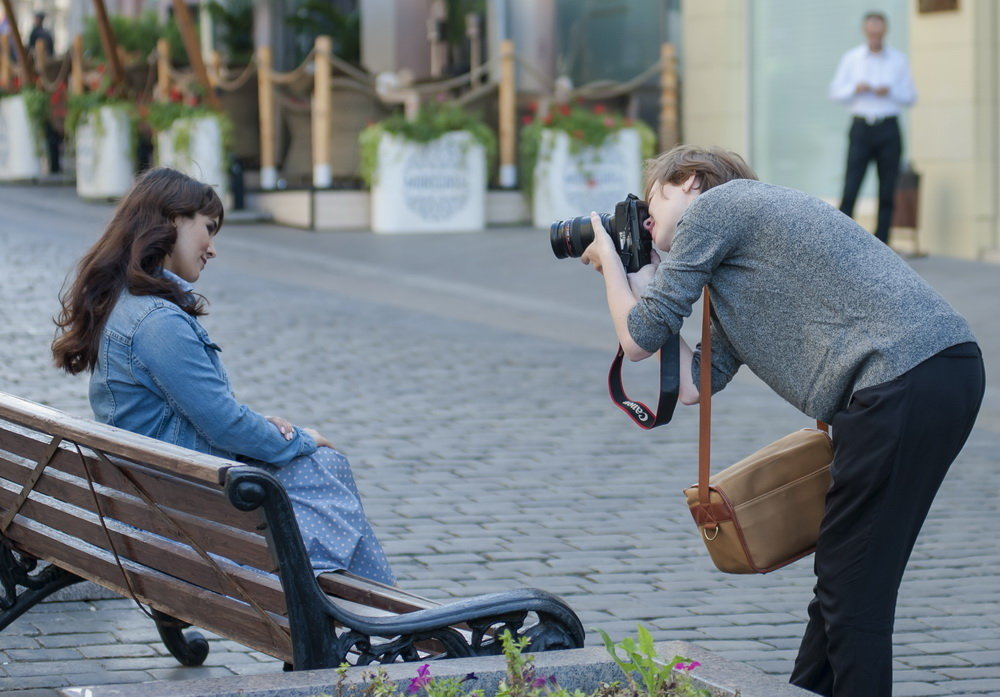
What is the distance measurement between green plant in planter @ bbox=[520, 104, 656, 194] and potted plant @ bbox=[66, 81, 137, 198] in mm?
5324

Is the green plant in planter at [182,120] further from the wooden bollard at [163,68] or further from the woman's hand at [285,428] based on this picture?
the woman's hand at [285,428]

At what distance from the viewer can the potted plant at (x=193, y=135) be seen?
57.3 ft

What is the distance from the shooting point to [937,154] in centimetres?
1427

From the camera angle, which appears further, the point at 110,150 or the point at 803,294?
the point at 110,150

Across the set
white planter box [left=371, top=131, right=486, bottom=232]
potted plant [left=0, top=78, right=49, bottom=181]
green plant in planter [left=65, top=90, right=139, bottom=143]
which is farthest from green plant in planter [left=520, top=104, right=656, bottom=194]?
potted plant [left=0, top=78, right=49, bottom=181]

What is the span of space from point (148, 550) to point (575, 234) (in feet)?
3.91

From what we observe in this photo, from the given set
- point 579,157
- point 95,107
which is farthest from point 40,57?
point 579,157

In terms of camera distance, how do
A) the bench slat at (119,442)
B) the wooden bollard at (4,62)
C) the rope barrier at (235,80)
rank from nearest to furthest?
the bench slat at (119,442) → the rope barrier at (235,80) → the wooden bollard at (4,62)

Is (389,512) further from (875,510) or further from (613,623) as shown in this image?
(875,510)

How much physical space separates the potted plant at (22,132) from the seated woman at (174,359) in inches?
790

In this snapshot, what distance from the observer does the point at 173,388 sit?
375cm

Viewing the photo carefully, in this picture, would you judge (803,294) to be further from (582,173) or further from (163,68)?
(163,68)

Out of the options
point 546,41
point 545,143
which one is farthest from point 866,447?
point 546,41

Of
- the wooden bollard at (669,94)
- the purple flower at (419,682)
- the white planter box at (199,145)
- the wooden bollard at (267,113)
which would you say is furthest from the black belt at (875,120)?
the purple flower at (419,682)
